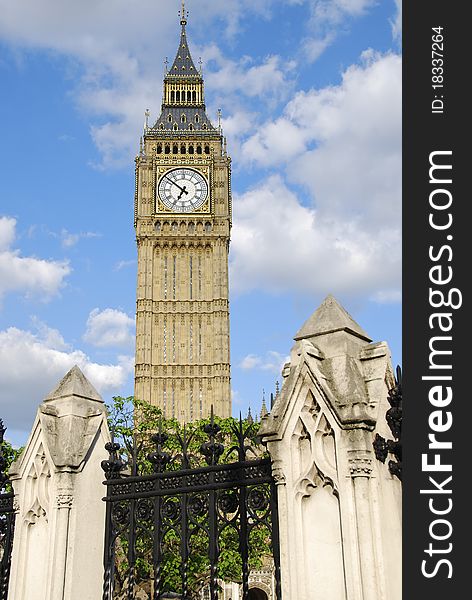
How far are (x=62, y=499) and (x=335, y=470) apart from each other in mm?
2695

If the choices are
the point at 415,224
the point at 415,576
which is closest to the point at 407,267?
the point at 415,224

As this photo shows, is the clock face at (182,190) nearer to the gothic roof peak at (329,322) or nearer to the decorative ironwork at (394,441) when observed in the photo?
the gothic roof peak at (329,322)

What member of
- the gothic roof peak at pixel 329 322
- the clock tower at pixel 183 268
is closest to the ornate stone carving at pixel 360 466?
the gothic roof peak at pixel 329 322

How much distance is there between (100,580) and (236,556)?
13.2m

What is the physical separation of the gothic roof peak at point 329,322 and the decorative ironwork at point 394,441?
0.65 meters

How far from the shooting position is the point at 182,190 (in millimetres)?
61188

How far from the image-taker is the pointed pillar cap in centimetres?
662

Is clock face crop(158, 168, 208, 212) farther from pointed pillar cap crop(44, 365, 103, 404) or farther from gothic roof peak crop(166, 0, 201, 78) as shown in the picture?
pointed pillar cap crop(44, 365, 103, 404)

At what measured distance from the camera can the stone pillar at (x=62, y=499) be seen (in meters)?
6.03

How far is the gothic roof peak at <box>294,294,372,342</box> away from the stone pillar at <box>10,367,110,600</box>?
2.35 meters

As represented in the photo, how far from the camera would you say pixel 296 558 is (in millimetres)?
4629

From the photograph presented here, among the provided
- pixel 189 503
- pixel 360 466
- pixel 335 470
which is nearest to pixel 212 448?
pixel 189 503

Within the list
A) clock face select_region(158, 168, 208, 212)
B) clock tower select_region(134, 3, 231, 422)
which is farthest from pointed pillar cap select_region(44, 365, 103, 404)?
clock face select_region(158, 168, 208, 212)

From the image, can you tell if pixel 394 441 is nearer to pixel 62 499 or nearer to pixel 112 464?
pixel 112 464
